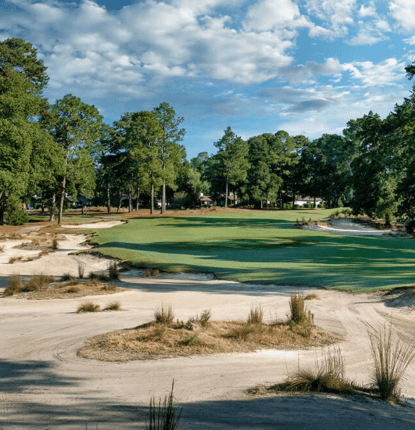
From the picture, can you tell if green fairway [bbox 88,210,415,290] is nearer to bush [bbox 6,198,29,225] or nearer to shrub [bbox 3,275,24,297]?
shrub [bbox 3,275,24,297]

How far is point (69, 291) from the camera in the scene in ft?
43.3

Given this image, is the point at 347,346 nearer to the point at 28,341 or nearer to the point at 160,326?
the point at 160,326

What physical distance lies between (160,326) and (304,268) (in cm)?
1107

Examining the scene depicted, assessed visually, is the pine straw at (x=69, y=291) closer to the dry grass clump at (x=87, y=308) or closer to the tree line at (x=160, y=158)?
the dry grass clump at (x=87, y=308)

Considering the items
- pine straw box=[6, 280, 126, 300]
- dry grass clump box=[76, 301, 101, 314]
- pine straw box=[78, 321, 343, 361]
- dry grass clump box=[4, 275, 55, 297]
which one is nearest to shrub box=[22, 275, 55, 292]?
dry grass clump box=[4, 275, 55, 297]

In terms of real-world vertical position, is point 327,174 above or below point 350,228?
above

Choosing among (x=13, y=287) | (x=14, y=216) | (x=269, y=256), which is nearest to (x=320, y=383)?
(x=13, y=287)

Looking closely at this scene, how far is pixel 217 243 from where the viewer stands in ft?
92.6

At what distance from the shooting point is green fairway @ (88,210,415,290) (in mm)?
Answer: 15375

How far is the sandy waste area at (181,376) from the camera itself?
4.23m

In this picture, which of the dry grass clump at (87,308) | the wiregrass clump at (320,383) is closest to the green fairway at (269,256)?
the dry grass clump at (87,308)

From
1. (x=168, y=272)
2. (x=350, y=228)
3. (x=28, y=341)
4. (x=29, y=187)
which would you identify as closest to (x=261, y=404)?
(x=28, y=341)

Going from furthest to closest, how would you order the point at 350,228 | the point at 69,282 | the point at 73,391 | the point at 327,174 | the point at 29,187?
the point at 327,174 < the point at 350,228 < the point at 29,187 < the point at 69,282 < the point at 73,391

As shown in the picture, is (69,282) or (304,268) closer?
(69,282)
